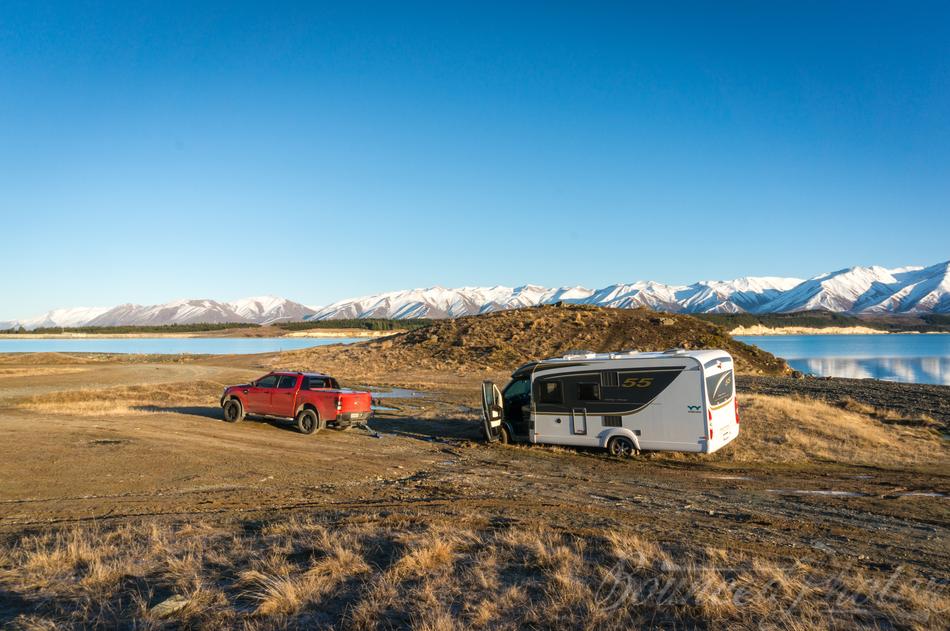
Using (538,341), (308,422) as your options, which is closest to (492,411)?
(308,422)

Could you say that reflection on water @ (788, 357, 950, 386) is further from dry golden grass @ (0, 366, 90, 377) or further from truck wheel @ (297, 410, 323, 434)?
dry golden grass @ (0, 366, 90, 377)

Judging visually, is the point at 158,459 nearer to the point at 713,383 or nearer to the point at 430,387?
the point at 713,383

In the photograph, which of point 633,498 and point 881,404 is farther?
point 881,404

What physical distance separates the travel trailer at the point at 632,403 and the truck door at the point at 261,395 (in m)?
7.78

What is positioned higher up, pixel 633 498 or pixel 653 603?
pixel 653 603

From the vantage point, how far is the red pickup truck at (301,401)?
63.5 feet

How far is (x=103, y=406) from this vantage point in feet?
79.4

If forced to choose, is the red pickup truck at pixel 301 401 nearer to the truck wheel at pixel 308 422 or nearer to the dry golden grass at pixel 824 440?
the truck wheel at pixel 308 422

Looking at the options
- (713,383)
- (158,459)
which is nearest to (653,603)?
(713,383)

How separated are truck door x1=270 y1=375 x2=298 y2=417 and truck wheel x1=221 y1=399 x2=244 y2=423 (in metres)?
1.47

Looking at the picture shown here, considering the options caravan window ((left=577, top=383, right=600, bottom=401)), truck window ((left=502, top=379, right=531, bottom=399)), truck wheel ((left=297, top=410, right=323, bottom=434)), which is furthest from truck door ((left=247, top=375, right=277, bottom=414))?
caravan window ((left=577, top=383, right=600, bottom=401))

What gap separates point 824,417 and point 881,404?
10357 millimetres

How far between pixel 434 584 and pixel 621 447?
10.4 metres

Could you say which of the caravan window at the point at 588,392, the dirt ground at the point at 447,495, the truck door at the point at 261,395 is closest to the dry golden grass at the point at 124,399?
the dirt ground at the point at 447,495
